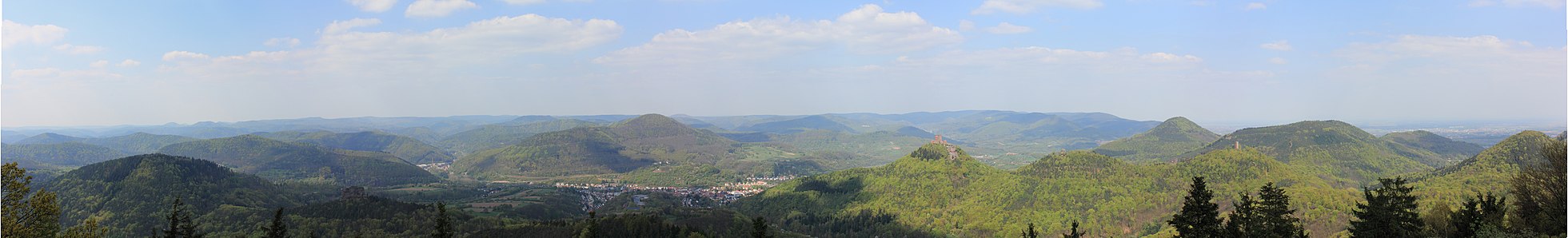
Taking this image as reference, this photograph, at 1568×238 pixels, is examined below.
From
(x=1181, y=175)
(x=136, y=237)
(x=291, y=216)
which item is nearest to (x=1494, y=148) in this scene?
(x=1181, y=175)

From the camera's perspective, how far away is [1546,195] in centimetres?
4909

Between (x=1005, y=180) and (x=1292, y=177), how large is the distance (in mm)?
59504

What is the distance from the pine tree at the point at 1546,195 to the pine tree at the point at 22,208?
3341 inches

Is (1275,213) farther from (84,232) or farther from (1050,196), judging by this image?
(1050,196)

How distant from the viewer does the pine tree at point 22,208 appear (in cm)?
3033

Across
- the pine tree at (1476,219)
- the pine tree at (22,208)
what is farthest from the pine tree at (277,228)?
the pine tree at (1476,219)

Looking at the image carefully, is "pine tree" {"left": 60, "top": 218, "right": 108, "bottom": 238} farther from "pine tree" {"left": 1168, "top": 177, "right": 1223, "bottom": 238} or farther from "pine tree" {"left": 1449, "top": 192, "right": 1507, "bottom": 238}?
"pine tree" {"left": 1449, "top": 192, "right": 1507, "bottom": 238}

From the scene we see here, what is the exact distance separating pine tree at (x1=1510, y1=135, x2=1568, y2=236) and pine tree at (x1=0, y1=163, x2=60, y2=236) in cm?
8487

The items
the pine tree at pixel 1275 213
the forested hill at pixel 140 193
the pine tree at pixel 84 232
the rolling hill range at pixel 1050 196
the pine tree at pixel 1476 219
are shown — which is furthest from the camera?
the forested hill at pixel 140 193

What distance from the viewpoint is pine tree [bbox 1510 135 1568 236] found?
45.6 metres

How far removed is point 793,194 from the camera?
19838cm

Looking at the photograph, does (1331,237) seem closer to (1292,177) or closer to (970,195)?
(1292,177)

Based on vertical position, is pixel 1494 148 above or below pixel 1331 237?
above

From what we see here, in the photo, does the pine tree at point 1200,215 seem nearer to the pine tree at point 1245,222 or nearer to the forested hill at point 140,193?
the pine tree at point 1245,222
